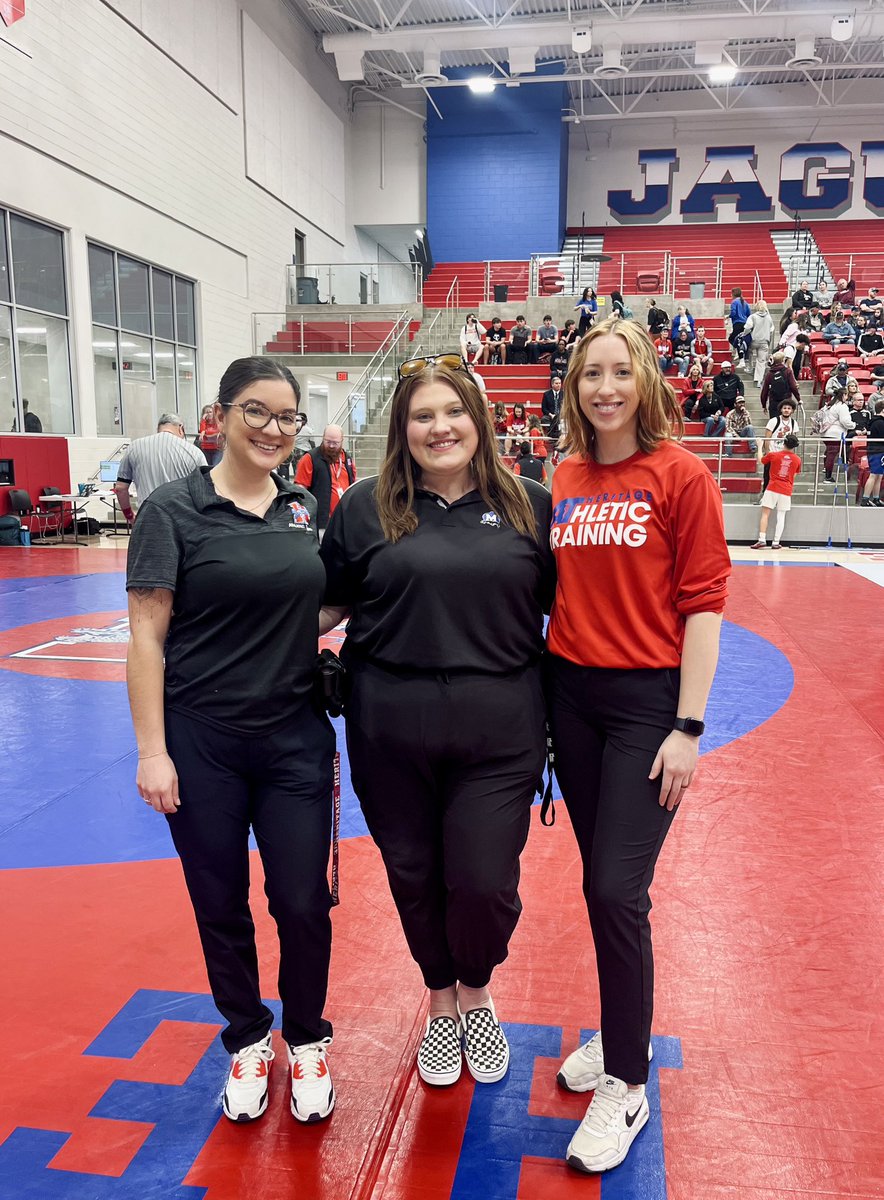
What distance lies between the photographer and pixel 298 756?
82.7 inches

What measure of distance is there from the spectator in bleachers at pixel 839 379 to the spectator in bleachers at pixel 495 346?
7.01 metres

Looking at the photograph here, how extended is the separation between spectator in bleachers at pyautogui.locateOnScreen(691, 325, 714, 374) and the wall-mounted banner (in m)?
11.8

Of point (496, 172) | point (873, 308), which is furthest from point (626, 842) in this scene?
point (496, 172)

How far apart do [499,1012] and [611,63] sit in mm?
24203

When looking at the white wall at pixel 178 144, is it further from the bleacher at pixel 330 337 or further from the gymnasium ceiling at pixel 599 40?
the gymnasium ceiling at pixel 599 40

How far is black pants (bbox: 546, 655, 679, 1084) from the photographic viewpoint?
1.98m

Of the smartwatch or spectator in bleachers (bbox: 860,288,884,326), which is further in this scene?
spectator in bleachers (bbox: 860,288,884,326)

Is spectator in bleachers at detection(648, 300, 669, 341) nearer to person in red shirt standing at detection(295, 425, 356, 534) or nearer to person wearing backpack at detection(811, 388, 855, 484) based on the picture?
person wearing backpack at detection(811, 388, 855, 484)

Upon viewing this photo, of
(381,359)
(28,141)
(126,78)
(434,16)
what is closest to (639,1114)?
(28,141)

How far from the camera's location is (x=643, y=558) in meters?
1.98

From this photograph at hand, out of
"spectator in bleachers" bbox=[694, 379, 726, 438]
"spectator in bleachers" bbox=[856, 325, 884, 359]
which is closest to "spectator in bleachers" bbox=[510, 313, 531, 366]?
"spectator in bleachers" bbox=[694, 379, 726, 438]

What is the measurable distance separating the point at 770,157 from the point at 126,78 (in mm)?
22193

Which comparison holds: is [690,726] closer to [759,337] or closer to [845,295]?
[759,337]

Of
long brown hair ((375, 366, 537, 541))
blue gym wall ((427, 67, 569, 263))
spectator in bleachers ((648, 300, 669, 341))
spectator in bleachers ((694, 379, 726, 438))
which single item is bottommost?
long brown hair ((375, 366, 537, 541))
